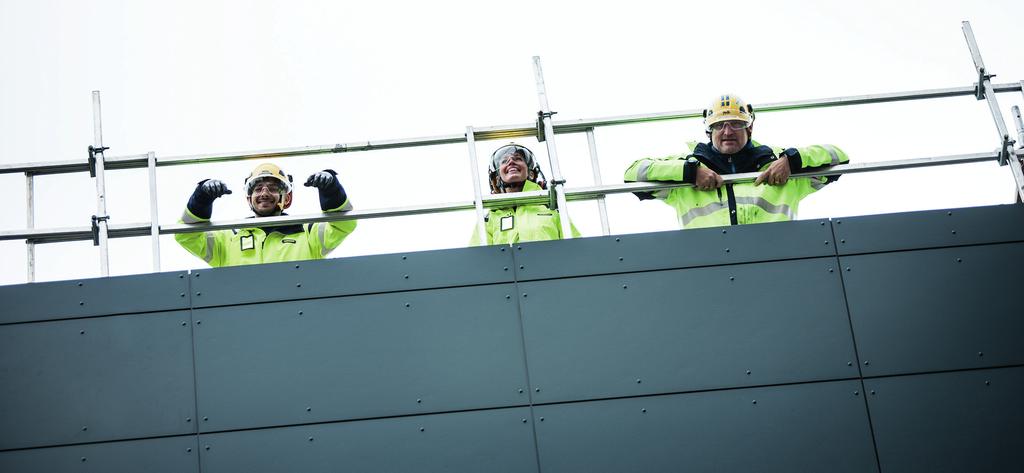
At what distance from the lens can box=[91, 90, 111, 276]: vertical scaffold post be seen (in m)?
7.38

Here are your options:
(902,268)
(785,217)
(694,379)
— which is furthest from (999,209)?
(694,379)

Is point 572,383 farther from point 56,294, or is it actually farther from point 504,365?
point 56,294

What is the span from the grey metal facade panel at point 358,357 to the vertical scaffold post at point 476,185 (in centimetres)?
41

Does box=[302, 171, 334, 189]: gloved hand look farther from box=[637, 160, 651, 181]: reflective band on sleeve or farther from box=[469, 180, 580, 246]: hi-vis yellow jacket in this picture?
box=[637, 160, 651, 181]: reflective band on sleeve

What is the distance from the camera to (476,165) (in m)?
7.70

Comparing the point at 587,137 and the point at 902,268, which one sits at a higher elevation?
the point at 587,137

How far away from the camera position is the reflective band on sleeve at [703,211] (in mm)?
8070

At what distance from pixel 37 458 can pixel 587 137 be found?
3.69m

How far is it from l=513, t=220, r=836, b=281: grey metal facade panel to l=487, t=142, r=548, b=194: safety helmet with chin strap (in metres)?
1.41

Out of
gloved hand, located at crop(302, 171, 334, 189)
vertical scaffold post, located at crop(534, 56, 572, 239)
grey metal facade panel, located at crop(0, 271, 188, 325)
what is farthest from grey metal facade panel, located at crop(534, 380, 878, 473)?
grey metal facade panel, located at crop(0, 271, 188, 325)

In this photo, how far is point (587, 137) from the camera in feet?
26.3

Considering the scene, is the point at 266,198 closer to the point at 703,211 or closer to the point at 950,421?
the point at 703,211

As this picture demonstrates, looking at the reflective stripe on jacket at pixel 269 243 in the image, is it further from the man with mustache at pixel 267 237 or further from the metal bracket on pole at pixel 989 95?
the metal bracket on pole at pixel 989 95

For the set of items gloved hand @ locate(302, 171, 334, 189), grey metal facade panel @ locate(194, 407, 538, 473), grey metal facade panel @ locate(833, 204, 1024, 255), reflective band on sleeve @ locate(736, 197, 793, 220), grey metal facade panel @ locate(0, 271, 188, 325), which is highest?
gloved hand @ locate(302, 171, 334, 189)
